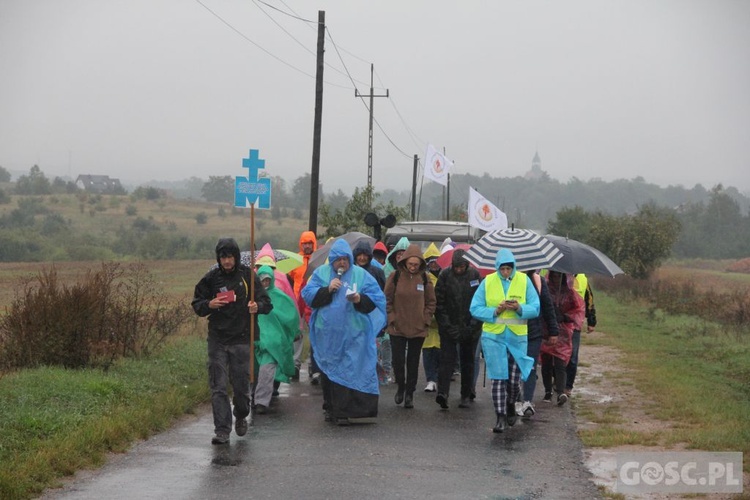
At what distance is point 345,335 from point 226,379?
163 cm

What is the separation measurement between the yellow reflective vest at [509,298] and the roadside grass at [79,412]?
11.0ft

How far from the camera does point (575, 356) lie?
13.2 metres

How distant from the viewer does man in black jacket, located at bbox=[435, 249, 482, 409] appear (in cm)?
1187

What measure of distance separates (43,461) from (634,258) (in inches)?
1761

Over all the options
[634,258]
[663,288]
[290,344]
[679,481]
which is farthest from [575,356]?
[634,258]

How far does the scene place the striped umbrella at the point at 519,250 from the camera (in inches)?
458

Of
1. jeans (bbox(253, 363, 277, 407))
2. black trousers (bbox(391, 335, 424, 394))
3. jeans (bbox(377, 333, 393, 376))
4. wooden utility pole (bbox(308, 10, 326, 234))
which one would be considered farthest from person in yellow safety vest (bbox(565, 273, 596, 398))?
wooden utility pole (bbox(308, 10, 326, 234))

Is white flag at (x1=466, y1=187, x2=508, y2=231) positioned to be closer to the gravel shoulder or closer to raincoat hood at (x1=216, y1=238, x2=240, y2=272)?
the gravel shoulder

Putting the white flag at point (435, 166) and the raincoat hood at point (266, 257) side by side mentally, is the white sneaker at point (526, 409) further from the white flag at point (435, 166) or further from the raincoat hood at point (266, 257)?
the white flag at point (435, 166)

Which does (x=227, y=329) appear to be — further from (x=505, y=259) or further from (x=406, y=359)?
(x=406, y=359)

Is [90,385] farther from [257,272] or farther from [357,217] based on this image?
[357,217]

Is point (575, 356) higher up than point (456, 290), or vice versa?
point (456, 290)

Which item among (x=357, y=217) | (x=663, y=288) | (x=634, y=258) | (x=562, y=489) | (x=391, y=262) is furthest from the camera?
(x=634, y=258)

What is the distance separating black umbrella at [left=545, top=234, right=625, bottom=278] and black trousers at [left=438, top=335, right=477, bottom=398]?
4.28 feet
